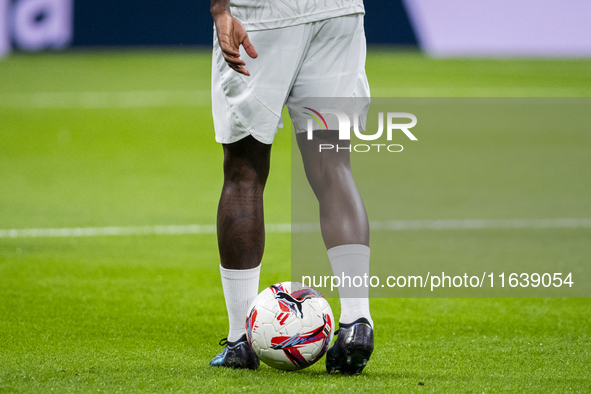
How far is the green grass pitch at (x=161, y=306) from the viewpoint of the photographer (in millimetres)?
2459

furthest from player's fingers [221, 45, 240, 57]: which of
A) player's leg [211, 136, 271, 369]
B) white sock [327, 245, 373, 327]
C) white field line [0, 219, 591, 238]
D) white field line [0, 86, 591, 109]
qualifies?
white field line [0, 86, 591, 109]

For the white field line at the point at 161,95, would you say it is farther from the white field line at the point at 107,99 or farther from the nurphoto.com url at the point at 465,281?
the nurphoto.com url at the point at 465,281

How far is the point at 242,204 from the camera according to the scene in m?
2.59

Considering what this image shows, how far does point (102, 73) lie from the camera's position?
15.1 metres

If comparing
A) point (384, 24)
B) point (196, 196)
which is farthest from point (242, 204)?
point (384, 24)

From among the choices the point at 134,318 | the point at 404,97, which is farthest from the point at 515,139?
the point at 134,318

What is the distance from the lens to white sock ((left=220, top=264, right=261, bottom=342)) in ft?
8.62

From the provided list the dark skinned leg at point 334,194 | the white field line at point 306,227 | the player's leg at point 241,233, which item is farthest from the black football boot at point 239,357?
the white field line at point 306,227

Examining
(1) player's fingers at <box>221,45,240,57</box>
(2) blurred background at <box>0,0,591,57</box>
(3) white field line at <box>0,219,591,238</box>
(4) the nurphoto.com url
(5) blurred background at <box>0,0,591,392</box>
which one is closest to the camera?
(1) player's fingers at <box>221,45,240,57</box>

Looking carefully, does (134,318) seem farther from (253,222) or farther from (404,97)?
(404,97)

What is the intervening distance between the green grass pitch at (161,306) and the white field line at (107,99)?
7.02 feet

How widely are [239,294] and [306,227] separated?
288cm

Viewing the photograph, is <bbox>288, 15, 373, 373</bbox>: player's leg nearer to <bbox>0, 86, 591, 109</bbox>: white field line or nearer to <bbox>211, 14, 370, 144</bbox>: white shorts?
<bbox>211, 14, 370, 144</bbox>: white shorts

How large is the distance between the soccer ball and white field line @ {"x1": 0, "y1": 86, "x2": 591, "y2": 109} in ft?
32.5
